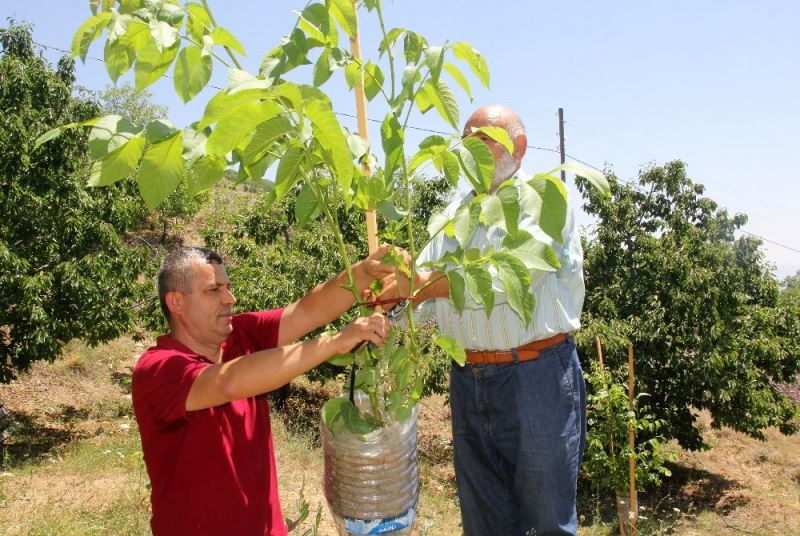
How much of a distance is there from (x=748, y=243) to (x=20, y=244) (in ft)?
39.7

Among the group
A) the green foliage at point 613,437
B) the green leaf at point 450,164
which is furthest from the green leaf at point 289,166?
the green foliage at point 613,437

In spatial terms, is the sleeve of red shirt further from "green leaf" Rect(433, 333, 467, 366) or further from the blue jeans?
the blue jeans

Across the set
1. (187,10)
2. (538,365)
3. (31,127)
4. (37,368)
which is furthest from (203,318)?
(37,368)

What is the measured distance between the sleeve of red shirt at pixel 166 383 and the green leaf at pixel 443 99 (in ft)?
3.03

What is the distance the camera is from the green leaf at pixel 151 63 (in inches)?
52.4

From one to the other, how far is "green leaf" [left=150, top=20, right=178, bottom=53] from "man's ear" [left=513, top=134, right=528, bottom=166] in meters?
1.31

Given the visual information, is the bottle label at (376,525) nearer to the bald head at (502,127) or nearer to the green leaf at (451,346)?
the green leaf at (451,346)

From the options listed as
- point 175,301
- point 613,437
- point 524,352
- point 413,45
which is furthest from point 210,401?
point 613,437

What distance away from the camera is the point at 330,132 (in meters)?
1.25

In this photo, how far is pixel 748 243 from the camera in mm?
12227

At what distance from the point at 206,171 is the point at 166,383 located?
0.65m

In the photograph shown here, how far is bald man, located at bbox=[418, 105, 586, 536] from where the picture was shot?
90.3 inches

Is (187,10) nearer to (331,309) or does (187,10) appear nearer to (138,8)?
(138,8)

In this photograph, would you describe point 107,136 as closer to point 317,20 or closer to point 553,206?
point 317,20
